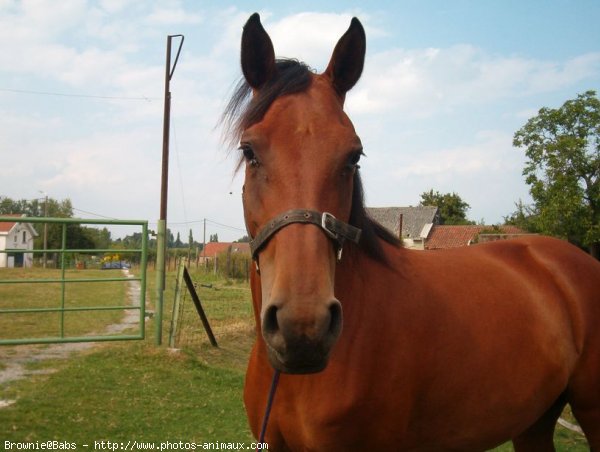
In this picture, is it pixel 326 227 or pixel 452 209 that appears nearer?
pixel 326 227

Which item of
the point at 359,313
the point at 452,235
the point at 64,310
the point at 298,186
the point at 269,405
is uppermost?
the point at 452,235

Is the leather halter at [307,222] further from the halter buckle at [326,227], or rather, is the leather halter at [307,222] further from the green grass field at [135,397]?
the green grass field at [135,397]

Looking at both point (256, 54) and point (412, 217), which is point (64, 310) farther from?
point (412, 217)

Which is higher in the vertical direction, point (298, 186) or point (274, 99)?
point (274, 99)

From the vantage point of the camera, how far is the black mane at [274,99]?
1.94m

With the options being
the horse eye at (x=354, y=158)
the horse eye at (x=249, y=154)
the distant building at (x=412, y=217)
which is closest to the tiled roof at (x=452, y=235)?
the distant building at (x=412, y=217)

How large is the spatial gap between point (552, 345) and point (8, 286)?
19.8 meters

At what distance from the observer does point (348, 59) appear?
6.91ft

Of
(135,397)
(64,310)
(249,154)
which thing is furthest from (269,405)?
(64,310)

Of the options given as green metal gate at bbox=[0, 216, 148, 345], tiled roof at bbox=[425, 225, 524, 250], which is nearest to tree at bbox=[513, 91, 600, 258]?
tiled roof at bbox=[425, 225, 524, 250]

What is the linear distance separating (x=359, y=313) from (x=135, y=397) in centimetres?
440

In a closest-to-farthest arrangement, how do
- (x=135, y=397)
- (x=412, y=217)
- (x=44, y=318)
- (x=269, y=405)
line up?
(x=269, y=405), (x=135, y=397), (x=44, y=318), (x=412, y=217)

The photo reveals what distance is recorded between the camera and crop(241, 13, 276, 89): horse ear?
1.98 meters

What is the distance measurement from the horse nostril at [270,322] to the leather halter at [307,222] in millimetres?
284
